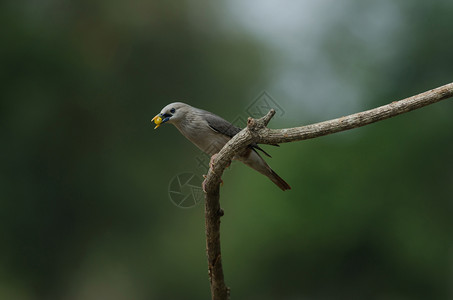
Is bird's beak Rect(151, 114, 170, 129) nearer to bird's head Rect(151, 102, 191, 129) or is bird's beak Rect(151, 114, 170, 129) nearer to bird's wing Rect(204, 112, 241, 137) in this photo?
bird's head Rect(151, 102, 191, 129)

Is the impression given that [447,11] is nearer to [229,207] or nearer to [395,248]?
[395,248]

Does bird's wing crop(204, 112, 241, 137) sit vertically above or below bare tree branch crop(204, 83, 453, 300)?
below

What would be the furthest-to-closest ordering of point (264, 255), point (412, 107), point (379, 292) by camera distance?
point (264, 255) → point (379, 292) → point (412, 107)

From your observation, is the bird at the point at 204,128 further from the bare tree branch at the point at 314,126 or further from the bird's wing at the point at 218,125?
the bare tree branch at the point at 314,126

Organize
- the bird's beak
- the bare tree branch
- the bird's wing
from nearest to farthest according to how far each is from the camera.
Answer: the bare tree branch → the bird's beak → the bird's wing

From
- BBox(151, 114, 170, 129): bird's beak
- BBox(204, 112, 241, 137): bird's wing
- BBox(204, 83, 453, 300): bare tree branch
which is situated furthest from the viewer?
BBox(204, 112, 241, 137): bird's wing

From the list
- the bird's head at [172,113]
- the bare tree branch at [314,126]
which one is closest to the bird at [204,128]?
the bird's head at [172,113]

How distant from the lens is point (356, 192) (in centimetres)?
637

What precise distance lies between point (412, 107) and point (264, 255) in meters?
4.33

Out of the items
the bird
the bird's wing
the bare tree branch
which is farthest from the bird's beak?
the bare tree branch

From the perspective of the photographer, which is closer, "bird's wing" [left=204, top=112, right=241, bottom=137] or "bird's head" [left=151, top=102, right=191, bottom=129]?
"bird's head" [left=151, top=102, right=191, bottom=129]

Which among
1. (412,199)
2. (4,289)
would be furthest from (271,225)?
(4,289)

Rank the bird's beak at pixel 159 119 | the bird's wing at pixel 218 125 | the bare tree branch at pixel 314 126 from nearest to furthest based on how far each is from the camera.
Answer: the bare tree branch at pixel 314 126 → the bird's beak at pixel 159 119 → the bird's wing at pixel 218 125

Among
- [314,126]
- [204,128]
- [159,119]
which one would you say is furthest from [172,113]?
[314,126]
